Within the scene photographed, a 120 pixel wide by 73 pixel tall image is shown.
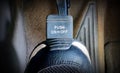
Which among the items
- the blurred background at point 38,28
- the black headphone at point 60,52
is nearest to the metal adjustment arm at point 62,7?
the black headphone at point 60,52

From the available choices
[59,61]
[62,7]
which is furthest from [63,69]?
[62,7]

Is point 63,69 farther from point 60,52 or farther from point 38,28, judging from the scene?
point 38,28

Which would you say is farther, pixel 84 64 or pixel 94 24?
pixel 94 24

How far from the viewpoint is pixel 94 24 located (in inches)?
27.7

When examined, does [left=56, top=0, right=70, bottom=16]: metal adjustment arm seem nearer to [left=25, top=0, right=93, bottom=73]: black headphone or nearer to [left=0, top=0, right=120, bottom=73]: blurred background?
[left=25, top=0, right=93, bottom=73]: black headphone

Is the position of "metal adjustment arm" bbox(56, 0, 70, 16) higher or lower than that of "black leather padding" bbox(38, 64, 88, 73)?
higher

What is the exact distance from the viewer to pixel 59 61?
1.72ft

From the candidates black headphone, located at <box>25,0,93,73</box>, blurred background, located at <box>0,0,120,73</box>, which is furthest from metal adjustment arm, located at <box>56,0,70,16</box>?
blurred background, located at <box>0,0,120,73</box>

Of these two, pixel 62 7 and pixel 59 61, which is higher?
pixel 62 7

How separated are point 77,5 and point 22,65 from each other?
0.26 m

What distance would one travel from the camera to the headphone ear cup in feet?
1.71

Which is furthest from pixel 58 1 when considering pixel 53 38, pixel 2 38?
pixel 2 38

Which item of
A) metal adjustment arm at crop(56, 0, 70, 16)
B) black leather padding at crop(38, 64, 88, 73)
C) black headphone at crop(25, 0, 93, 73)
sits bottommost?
black leather padding at crop(38, 64, 88, 73)

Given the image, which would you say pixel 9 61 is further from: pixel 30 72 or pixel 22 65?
pixel 30 72
